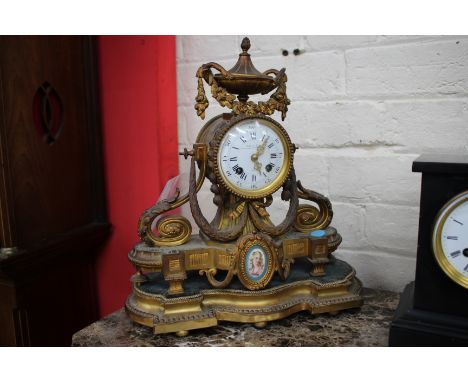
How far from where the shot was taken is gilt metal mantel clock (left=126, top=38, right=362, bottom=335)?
3.03 feet

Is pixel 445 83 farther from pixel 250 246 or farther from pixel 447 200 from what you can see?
pixel 250 246

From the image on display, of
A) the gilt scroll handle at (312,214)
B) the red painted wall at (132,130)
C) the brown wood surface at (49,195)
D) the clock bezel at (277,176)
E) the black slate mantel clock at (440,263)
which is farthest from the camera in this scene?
the red painted wall at (132,130)

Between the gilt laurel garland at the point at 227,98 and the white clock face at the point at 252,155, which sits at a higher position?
the gilt laurel garland at the point at 227,98

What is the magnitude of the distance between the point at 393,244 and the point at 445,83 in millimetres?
416

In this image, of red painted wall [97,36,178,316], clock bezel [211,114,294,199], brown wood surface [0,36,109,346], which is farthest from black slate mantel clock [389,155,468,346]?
brown wood surface [0,36,109,346]

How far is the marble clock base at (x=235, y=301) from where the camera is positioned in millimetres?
904

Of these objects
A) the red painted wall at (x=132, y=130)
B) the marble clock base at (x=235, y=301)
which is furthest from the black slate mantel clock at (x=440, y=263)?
the red painted wall at (x=132, y=130)

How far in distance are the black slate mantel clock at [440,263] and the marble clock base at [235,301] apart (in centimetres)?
15

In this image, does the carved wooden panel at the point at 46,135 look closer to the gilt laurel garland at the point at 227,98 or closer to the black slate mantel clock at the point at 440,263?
the gilt laurel garland at the point at 227,98

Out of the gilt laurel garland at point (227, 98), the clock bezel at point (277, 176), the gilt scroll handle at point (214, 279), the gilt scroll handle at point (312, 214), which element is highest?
the gilt laurel garland at point (227, 98)

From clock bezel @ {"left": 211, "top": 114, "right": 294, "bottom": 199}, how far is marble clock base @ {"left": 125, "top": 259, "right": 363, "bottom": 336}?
0.63 ft

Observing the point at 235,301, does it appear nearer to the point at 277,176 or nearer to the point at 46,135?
the point at 277,176

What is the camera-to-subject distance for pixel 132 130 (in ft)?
4.79

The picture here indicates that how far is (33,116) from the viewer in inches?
51.0
